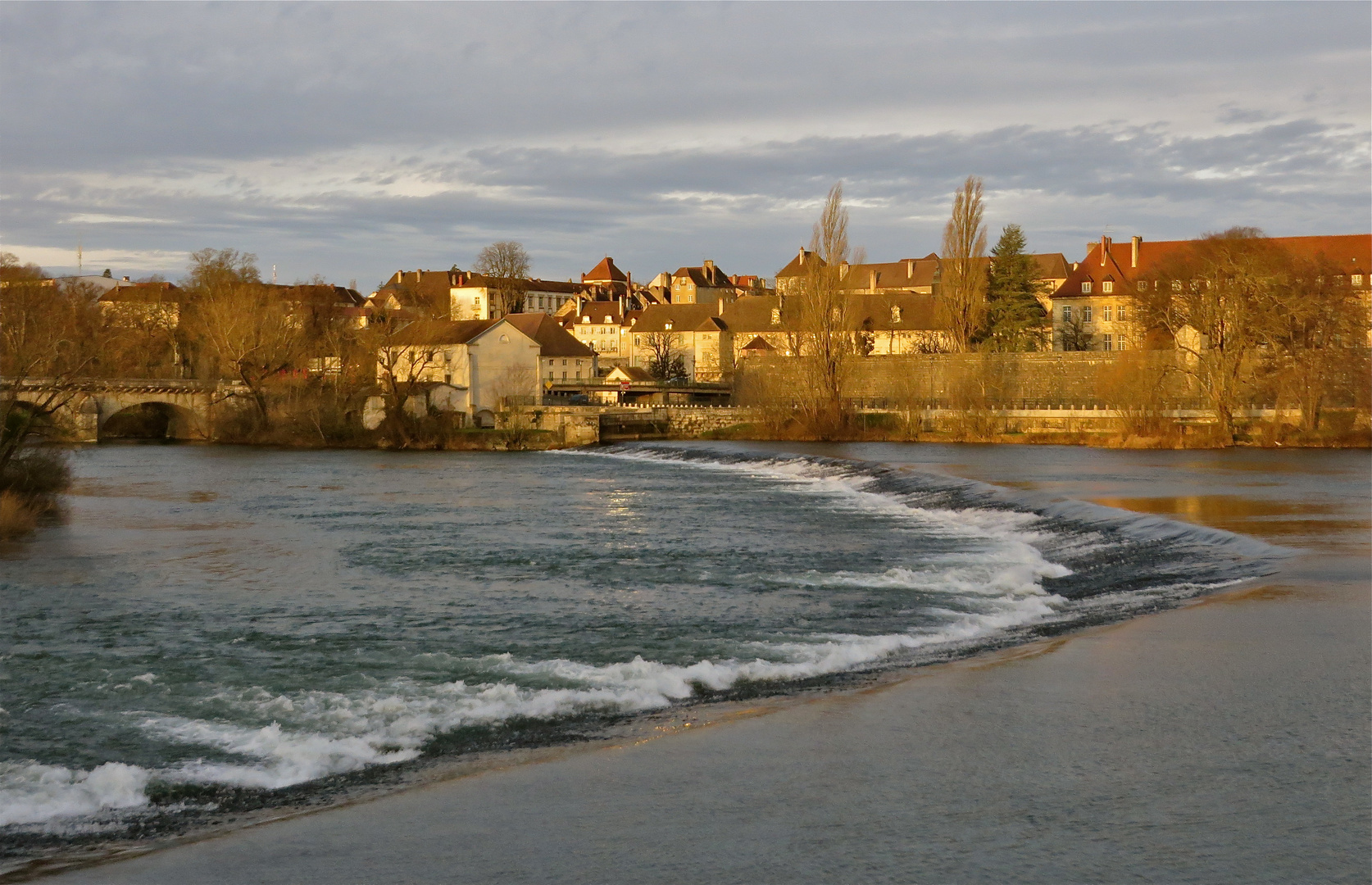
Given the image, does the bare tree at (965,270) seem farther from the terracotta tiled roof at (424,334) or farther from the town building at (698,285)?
the town building at (698,285)

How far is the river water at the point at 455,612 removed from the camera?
880 centimetres

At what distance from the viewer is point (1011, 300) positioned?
69.3 metres

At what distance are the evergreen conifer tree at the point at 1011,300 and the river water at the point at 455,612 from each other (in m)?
42.6

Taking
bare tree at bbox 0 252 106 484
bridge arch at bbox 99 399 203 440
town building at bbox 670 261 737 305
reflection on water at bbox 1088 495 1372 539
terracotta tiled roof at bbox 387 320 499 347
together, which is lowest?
reflection on water at bbox 1088 495 1372 539

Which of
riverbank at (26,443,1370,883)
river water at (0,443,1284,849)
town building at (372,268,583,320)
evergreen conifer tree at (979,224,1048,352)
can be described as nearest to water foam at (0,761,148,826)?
river water at (0,443,1284,849)

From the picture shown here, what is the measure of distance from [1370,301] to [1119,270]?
98.1 feet

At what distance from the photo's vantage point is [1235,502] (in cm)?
2367

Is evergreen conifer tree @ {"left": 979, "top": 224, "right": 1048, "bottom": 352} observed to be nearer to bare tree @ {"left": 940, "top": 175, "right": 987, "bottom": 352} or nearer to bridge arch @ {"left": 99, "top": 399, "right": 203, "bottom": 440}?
bare tree @ {"left": 940, "top": 175, "right": 987, "bottom": 352}

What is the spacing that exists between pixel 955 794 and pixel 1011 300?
65.3 m

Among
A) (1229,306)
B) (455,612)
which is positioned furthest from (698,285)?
(455,612)

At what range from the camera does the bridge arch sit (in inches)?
2356

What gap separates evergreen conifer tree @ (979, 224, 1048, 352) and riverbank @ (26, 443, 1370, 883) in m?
59.3

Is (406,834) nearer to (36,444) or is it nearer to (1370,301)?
(36,444)

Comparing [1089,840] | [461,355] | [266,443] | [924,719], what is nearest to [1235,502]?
[924,719]
